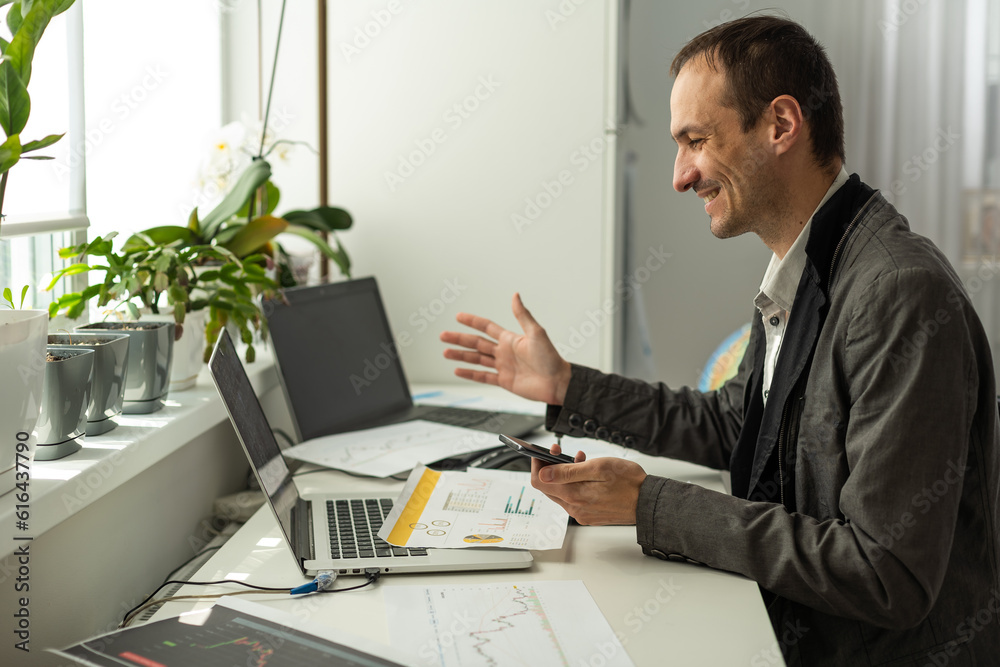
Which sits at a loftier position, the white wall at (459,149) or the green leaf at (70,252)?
the white wall at (459,149)

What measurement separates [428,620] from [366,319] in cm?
101

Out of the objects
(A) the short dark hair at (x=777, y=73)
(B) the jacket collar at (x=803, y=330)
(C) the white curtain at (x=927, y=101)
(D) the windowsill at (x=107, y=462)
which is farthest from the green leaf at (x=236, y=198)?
(C) the white curtain at (x=927, y=101)

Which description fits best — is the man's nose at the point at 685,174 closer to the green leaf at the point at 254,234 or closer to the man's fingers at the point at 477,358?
the man's fingers at the point at 477,358

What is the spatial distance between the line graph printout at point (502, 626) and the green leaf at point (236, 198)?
883 mm

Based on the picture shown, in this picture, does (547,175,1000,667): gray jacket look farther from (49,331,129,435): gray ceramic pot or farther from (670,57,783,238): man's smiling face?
(49,331,129,435): gray ceramic pot

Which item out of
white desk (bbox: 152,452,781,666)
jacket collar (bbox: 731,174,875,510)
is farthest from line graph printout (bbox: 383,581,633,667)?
jacket collar (bbox: 731,174,875,510)

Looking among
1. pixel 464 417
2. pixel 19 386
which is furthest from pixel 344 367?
pixel 19 386

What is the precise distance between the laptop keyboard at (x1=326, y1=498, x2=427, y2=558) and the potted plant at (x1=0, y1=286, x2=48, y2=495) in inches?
14.1

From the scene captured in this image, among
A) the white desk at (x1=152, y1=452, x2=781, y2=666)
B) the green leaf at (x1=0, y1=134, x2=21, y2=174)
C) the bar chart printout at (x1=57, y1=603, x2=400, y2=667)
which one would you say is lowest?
the white desk at (x1=152, y1=452, x2=781, y2=666)

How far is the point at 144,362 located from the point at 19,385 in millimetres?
370

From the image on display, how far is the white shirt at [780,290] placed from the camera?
1131mm

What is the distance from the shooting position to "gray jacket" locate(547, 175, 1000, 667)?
86 centimetres

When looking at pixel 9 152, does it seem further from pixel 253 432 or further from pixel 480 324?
pixel 480 324

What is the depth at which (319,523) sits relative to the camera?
3.63 ft
